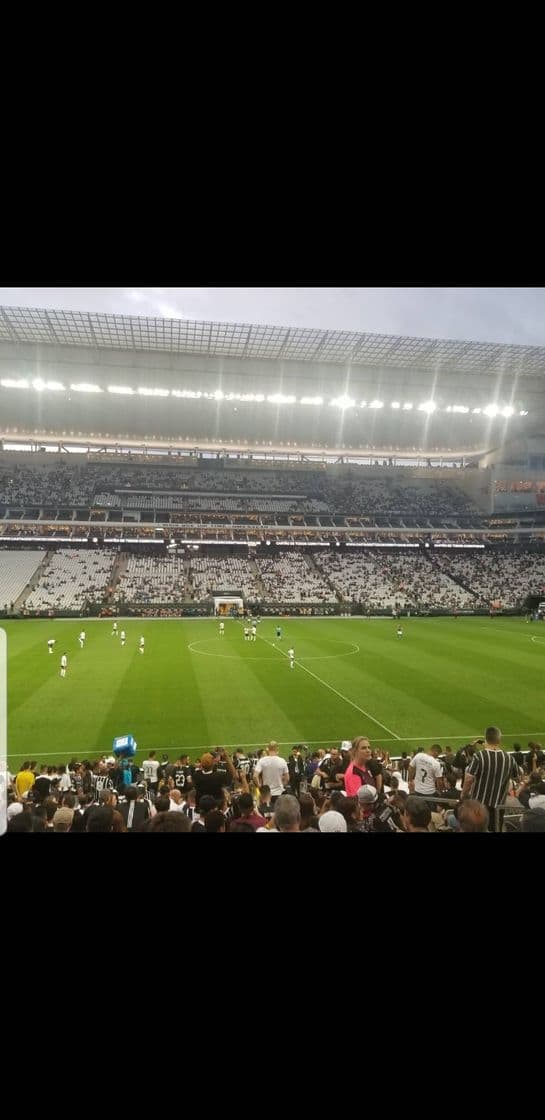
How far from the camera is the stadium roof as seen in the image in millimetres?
41562

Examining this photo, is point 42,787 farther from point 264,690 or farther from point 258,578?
point 258,578

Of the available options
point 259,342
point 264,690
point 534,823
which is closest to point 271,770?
point 534,823

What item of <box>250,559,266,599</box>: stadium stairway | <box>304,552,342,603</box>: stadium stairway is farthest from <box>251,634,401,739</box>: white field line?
<box>304,552,342,603</box>: stadium stairway

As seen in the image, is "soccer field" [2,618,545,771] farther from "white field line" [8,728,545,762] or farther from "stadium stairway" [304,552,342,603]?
"stadium stairway" [304,552,342,603]

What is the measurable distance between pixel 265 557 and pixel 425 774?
39104 mm

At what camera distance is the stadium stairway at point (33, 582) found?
33781 mm

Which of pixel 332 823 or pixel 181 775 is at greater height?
pixel 332 823

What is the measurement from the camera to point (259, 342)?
148 ft
